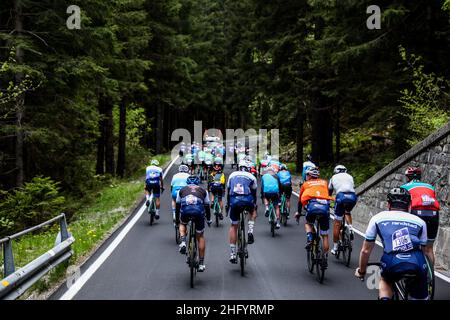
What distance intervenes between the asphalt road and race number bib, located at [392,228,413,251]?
264cm

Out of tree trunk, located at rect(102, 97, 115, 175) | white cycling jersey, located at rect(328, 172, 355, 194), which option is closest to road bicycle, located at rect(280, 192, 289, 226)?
white cycling jersey, located at rect(328, 172, 355, 194)

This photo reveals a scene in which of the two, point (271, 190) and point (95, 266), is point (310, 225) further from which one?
point (95, 266)

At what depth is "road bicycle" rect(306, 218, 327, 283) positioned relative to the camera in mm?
9274

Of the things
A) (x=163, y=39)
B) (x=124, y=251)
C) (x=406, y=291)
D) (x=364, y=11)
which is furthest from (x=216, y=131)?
(x=406, y=291)

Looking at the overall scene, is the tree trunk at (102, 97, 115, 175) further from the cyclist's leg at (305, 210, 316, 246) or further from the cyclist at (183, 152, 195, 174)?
the cyclist's leg at (305, 210, 316, 246)

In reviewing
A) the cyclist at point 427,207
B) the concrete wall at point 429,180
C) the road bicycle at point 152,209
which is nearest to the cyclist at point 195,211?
the cyclist at point 427,207

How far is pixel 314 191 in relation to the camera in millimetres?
10172

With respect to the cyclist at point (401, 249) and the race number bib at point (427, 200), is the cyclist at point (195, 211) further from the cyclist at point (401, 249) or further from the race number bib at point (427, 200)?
the cyclist at point (401, 249)

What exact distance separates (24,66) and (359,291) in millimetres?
12137

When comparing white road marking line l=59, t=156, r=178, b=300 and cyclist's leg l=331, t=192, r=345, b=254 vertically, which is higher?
cyclist's leg l=331, t=192, r=345, b=254

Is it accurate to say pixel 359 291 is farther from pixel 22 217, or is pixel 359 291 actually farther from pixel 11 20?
pixel 11 20

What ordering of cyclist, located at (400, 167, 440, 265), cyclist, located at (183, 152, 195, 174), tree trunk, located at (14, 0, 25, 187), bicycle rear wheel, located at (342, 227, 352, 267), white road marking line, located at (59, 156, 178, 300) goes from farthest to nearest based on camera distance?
cyclist, located at (183, 152, 195, 174) → tree trunk, located at (14, 0, 25, 187) → bicycle rear wheel, located at (342, 227, 352, 267) → cyclist, located at (400, 167, 440, 265) → white road marking line, located at (59, 156, 178, 300)

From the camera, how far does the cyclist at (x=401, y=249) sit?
5742mm

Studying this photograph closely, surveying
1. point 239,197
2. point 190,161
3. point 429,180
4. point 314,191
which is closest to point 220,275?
point 239,197
